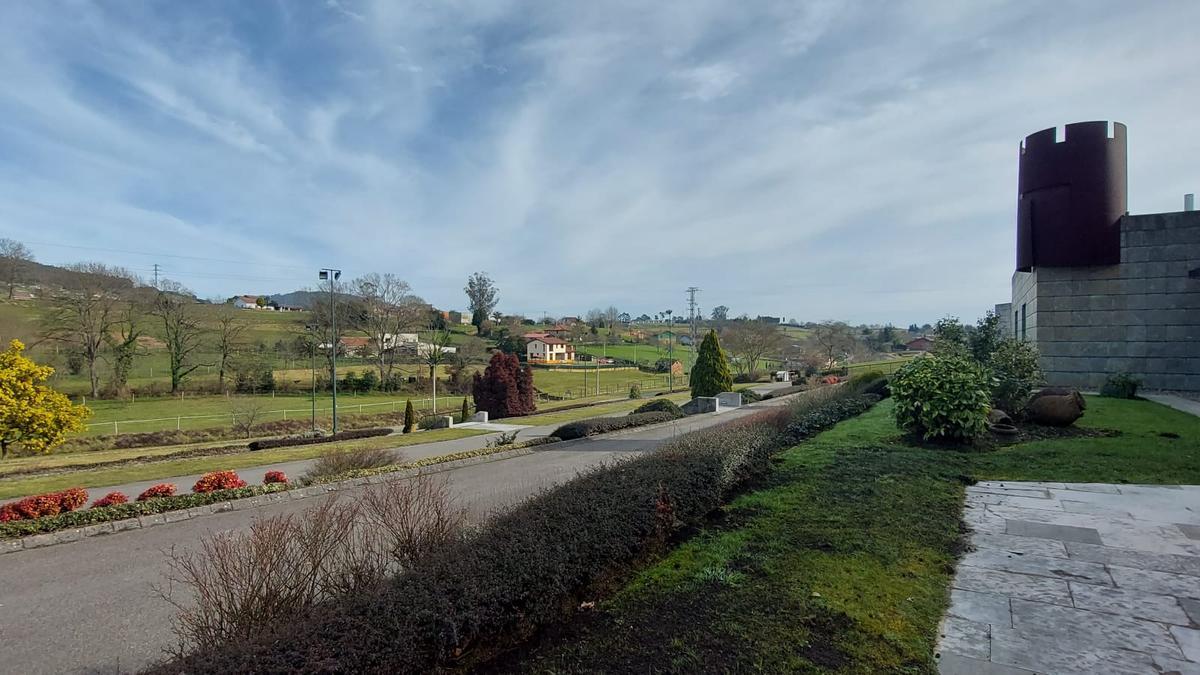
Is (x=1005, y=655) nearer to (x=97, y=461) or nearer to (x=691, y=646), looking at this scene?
(x=691, y=646)

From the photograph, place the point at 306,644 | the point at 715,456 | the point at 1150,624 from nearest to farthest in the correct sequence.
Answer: the point at 306,644 → the point at 1150,624 → the point at 715,456

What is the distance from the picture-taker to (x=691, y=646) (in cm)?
339

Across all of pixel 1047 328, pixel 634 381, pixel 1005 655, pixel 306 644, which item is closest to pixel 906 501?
pixel 1005 655

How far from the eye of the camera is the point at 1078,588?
4.21 meters

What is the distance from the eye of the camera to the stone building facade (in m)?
19.5

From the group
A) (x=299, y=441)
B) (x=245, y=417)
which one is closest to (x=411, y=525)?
(x=299, y=441)

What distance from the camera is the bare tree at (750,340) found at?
186 ft

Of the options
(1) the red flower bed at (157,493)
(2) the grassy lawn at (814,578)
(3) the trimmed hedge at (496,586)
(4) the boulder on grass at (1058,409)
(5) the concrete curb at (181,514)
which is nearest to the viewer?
(3) the trimmed hedge at (496,586)

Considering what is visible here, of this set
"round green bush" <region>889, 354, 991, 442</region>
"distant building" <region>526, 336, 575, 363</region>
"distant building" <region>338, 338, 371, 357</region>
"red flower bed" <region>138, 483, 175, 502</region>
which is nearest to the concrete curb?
"red flower bed" <region>138, 483, 175, 502</region>

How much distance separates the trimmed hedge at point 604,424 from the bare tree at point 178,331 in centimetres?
3380

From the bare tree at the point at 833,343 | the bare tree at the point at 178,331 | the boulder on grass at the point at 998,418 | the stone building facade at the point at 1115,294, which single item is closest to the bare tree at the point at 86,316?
the bare tree at the point at 178,331

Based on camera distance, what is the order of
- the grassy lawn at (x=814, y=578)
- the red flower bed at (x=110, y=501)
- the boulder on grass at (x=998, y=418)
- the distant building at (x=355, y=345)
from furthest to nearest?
1. the distant building at (x=355, y=345)
2. the boulder on grass at (x=998, y=418)
3. the red flower bed at (x=110, y=501)
4. the grassy lawn at (x=814, y=578)

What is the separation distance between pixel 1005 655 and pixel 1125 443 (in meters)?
9.36

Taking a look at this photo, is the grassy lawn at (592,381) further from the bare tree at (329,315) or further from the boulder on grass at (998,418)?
the boulder on grass at (998,418)
